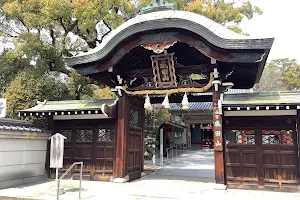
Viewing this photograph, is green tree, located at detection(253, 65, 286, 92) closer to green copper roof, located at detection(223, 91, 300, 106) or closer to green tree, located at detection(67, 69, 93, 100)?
green tree, located at detection(67, 69, 93, 100)

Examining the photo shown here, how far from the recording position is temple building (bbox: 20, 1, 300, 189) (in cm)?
789

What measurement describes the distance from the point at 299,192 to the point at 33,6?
1339 cm

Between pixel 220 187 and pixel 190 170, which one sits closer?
pixel 220 187

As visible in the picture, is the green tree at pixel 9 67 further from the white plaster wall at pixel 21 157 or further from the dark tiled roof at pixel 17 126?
the white plaster wall at pixel 21 157

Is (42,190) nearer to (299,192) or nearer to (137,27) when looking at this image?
(137,27)

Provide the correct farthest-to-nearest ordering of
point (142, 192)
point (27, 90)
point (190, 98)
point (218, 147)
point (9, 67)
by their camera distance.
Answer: point (9, 67), point (27, 90), point (190, 98), point (218, 147), point (142, 192)

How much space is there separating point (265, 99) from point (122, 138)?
476 cm

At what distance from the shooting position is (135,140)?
10586 mm

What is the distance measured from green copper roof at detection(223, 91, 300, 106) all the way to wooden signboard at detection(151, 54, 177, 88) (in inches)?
74.8

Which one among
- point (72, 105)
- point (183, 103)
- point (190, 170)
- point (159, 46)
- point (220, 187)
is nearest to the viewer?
point (220, 187)

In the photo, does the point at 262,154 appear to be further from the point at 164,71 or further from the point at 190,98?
the point at 164,71

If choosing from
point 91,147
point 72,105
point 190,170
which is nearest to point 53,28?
point 72,105

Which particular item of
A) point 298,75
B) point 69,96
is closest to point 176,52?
point 69,96

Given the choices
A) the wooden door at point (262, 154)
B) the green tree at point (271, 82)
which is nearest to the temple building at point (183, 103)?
the wooden door at point (262, 154)
